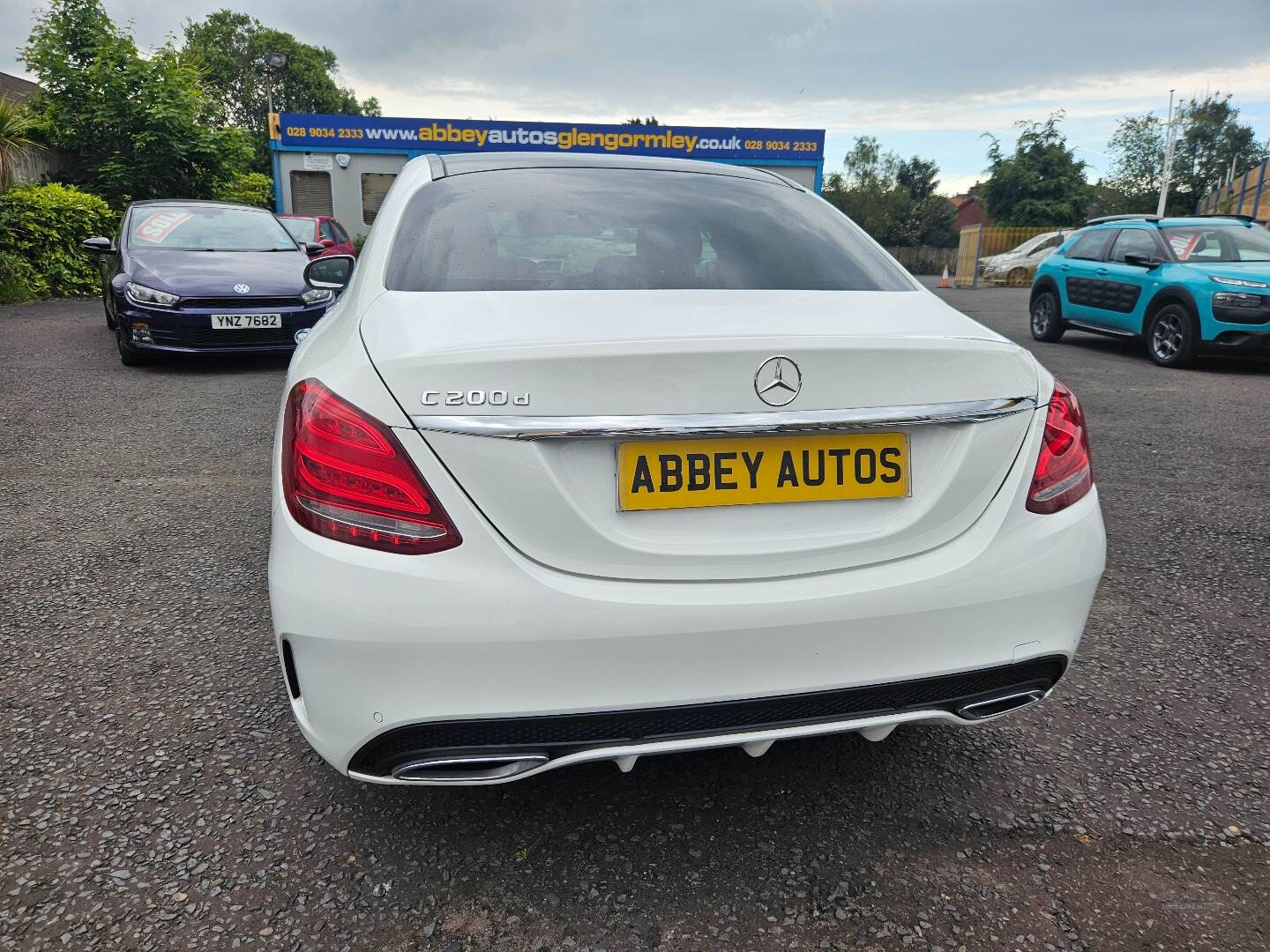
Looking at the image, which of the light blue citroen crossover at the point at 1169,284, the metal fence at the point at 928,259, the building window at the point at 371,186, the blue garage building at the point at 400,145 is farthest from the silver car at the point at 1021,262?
the building window at the point at 371,186

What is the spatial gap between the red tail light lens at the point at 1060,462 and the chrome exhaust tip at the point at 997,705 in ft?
1.27

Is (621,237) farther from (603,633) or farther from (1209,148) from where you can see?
(1209,148)

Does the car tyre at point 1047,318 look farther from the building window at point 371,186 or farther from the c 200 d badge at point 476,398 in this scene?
the building window at point 371,186

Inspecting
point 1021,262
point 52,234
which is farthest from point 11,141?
point 1021,262

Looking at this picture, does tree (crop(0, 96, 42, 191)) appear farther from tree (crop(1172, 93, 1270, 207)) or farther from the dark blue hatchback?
tree (crop(1172, 93, 1270, 207))

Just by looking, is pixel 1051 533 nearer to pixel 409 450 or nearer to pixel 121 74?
pixel 409 450

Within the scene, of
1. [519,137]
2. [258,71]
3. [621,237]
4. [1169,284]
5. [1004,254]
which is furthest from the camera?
[258,71]

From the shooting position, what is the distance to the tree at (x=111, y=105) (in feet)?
58.9

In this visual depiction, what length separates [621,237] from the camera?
8.06 feet

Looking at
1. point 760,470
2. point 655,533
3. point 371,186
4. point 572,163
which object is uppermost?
point 371,186

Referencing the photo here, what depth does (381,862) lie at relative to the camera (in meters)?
1.97

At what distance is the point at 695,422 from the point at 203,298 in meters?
7.29

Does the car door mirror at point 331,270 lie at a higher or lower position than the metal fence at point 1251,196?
lower

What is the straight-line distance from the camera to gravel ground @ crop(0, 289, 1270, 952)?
1810 mm
